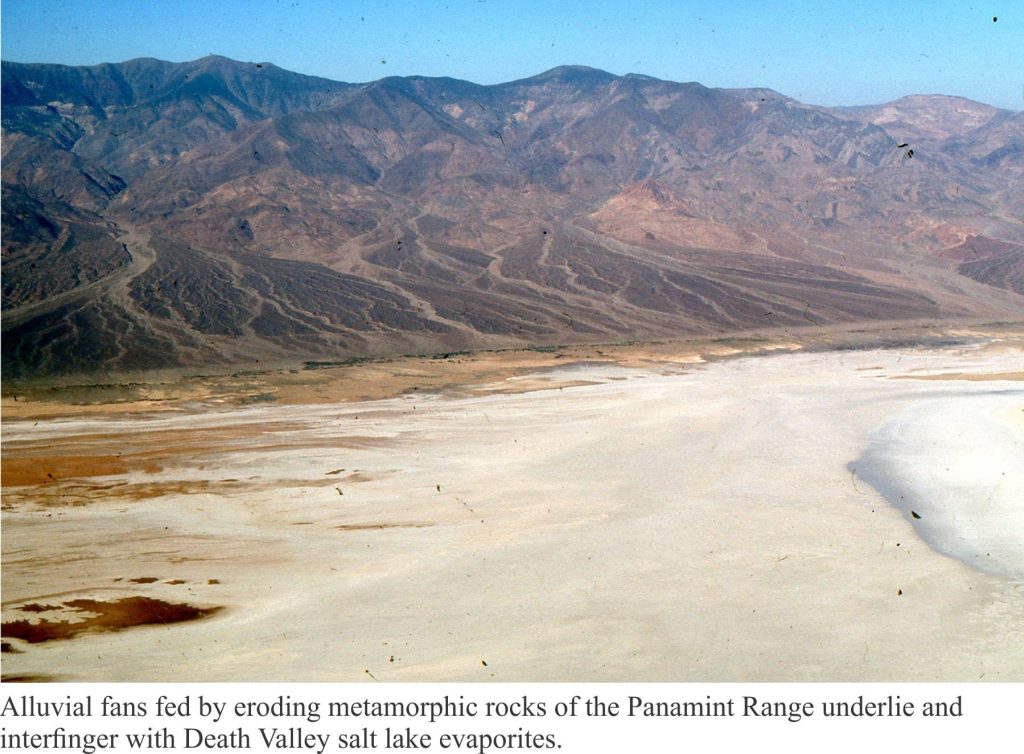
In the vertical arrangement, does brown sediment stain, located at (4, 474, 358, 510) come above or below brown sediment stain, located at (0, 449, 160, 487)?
below

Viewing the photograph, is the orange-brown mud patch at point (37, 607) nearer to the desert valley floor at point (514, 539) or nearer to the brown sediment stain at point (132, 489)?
the desert valley floor at point (514, 539)

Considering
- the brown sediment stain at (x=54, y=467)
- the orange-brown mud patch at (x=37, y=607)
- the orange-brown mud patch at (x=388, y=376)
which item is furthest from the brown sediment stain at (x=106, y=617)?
the orange-brown mud patch at (x=388, y=376)

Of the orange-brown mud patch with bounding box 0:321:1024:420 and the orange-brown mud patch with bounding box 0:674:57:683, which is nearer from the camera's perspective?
the orange-brown mud patch with bounding box 0:674:57:683

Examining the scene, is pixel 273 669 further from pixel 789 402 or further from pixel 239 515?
pixel 789 402

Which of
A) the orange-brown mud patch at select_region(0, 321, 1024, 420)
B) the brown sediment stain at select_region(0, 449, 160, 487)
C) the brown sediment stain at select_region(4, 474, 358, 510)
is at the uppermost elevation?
the orange-brown mud patch at select_region(0, 321, 1024, 420)

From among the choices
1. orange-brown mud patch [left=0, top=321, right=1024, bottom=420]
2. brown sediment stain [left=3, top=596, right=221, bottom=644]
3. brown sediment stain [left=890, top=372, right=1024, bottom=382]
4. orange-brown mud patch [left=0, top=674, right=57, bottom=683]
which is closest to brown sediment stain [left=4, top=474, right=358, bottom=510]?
brown sediment stain [left=3, top=596, right=221, bottom=644]

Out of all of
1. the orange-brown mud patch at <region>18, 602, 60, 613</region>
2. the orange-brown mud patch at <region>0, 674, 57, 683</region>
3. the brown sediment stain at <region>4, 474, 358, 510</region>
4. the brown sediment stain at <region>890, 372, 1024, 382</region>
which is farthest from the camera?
the brown sediment stain at <region>890, 372, 1024, 382</region>

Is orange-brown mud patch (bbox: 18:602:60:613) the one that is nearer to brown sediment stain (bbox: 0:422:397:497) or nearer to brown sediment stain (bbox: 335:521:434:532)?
brown sediment stain (bbox: 335:521:434:532)
